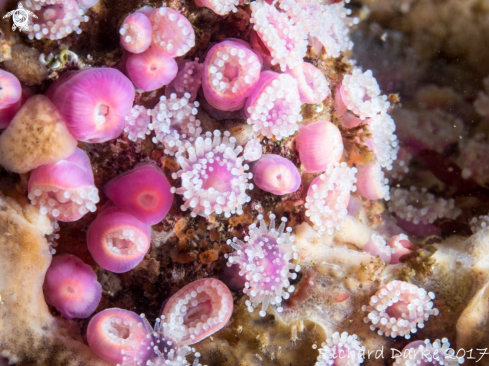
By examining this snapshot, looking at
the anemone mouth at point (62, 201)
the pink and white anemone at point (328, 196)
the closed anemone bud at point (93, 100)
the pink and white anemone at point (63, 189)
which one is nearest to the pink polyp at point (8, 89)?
the closed anemone bud at point (93, 100)

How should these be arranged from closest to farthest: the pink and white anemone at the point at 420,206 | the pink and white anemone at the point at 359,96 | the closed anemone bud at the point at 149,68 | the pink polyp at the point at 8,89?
1. the pink polyp at the point at 8,89
2. the closed anemone bud at the point at 149,68
3. the pink and white anemone at the point at 359,96
4. the pink and white anemone at the point at 420,206

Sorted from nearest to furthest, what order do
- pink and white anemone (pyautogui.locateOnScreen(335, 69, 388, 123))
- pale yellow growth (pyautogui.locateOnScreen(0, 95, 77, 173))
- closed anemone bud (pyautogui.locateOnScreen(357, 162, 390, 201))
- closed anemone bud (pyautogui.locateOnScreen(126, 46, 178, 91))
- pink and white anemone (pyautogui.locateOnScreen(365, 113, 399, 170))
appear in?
pale yellow growth (pyautogui.locateOnScreen(0, 95, 77, 173))
closed anemone bud (pyautogui.locateOnScreen(126, 46, 178, 91))
pink and white anemone (pyautogui.locateOnScreen(335, 69, 388, 123))
pink and white anemone (pyautogui.locateOnScreen(365, 113, 399, 170))
closed anemone bud (pyautogui.locateOnScreen(357, 162, 390, 201))

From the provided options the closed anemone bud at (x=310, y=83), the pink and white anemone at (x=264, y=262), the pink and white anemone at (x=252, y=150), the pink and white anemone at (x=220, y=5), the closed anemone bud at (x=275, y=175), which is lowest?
the pink and white anemone at (x=264, y=262)

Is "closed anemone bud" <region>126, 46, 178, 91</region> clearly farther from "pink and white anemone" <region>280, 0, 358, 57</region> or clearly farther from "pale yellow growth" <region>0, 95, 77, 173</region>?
"pink and white anemone" <region>280, 0, 358, 57</region>

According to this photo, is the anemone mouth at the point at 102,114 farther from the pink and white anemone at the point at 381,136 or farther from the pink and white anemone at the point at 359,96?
the pink and white anemone at the point at 381,136

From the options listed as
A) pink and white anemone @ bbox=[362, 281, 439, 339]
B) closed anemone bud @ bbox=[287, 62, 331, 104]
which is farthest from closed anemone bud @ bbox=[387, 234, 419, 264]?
closed anemone bud @ bbox=[287, 62, 331, 104]

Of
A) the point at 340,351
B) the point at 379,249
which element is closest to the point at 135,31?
the point at 379,249
